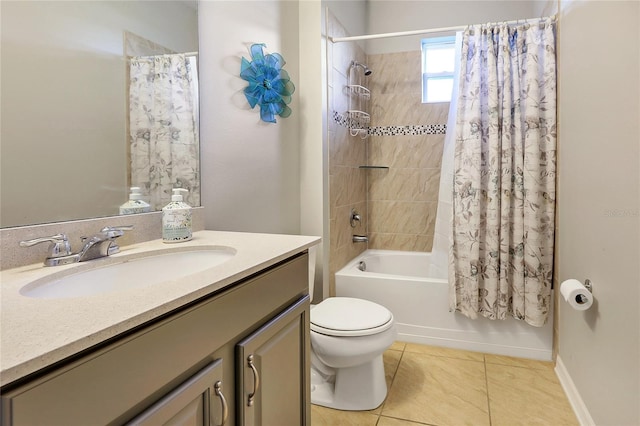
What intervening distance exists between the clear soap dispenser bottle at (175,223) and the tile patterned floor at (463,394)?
3.49 feet

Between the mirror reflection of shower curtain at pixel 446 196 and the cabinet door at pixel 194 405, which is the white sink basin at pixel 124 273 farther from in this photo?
the mirror reflection of shower curtain at pixel 446 196

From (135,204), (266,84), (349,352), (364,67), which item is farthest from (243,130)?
(364,67)

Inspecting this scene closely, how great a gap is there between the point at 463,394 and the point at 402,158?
6.20 ft

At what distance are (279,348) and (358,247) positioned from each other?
1983 millimetres

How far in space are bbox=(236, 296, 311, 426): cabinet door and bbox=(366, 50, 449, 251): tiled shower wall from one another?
2.07 m

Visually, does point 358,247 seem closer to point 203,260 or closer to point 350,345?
point 350,345

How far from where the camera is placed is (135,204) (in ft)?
4.24

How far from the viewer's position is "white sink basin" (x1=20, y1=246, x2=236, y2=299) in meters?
0.87

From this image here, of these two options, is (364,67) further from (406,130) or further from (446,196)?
(446,196)

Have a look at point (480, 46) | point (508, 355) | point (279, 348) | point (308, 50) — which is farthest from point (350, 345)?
point (480, 46)

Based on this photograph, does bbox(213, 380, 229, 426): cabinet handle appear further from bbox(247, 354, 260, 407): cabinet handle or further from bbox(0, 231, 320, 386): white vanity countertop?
bbox(0, 231, 320, 386): white vanity countertop

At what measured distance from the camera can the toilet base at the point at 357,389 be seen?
1.78 m

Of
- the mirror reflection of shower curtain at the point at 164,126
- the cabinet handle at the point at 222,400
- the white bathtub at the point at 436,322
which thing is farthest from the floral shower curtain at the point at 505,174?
the cabinet handle at the point at 222,400

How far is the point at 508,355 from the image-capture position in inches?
89.3
